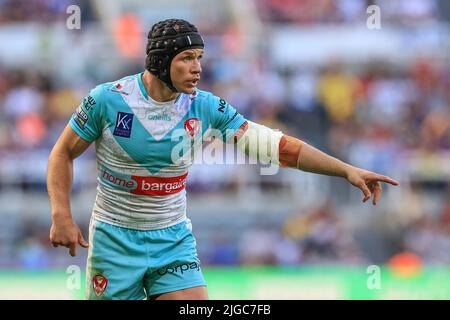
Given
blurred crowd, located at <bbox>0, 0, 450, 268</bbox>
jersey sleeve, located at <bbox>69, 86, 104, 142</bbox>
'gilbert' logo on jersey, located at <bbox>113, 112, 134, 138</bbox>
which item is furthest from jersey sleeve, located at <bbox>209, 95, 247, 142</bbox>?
blurred crowd, located at <bbox>0, 0, 450, 268</bbox>

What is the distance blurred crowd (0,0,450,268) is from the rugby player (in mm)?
8402

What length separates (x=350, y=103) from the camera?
18109mm

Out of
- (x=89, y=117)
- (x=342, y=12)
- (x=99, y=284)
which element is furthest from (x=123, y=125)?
(x=342, y=12)

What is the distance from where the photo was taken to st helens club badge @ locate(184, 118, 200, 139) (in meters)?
6.95

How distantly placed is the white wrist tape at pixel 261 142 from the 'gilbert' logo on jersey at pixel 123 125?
72cm

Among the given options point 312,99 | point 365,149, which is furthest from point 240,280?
point 312,99

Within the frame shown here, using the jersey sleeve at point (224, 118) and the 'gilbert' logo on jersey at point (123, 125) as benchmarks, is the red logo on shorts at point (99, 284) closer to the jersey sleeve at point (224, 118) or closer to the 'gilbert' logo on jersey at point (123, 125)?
the 'gilbert' logo on jersey at point (123, 125)

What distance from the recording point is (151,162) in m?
6.92

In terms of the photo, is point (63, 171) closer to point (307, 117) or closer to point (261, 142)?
point (261, 142)

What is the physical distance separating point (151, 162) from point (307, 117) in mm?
11031

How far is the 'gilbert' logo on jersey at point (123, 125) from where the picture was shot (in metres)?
6.84
